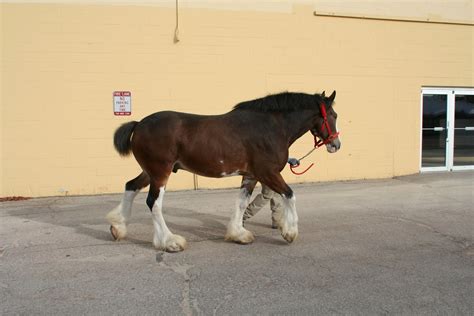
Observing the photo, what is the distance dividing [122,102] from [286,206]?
565 cm

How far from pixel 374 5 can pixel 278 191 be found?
7.64 meters

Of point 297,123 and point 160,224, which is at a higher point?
point 297,123

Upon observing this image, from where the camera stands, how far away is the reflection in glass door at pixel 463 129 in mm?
11809

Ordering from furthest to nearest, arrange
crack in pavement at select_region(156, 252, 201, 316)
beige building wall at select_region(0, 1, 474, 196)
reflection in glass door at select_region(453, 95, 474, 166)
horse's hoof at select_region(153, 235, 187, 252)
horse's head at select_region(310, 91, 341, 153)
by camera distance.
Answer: reflection in glass door at select_region(453, 95, 474, 166), beige building wall at select_region(0, 1, 474, 196), horse's head at select_region(310, 91, 341, 153), horse's hoof at select_region(153, 235, 187, 252), crack in pavement at select_region(156, 252, 201, 316)

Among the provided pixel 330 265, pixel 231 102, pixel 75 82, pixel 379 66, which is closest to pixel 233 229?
pixel 330 265

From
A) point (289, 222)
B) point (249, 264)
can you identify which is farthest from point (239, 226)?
point (249, 264)

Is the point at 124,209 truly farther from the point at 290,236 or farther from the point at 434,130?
the point at 434,130

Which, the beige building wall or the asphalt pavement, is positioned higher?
the beige building wall

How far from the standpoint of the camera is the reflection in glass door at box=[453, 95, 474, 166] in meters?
11.8

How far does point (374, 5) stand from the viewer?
10.8 meters

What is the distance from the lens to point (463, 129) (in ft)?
39.0

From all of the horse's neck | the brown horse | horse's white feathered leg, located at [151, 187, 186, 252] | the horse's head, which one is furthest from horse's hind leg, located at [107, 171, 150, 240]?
the horse's head

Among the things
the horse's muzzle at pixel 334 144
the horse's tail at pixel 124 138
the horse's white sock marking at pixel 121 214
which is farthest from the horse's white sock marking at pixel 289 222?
the horse's tail at pixel 124 138

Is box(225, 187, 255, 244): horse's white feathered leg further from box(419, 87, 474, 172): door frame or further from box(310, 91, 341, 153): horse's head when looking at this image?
box(419, 87, 474, 172): door frame
